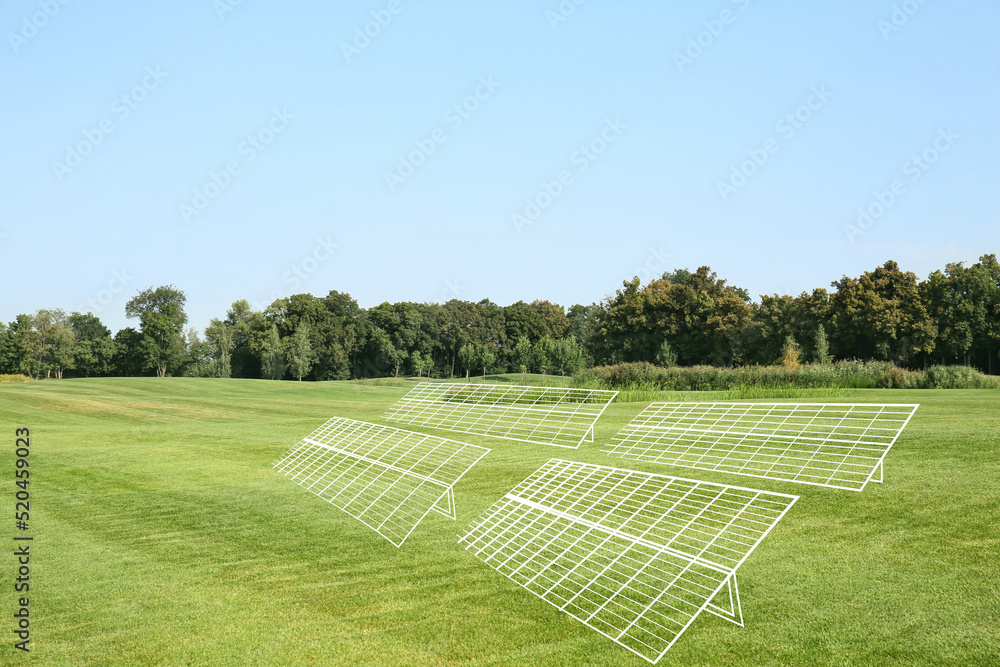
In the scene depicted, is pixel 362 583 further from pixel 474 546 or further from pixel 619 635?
pixel 619 635

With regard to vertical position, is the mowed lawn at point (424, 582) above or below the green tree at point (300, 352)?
below

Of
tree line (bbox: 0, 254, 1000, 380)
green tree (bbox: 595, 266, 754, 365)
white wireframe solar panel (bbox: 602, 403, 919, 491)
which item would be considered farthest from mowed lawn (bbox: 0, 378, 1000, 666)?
green tree (bbox: 595, 266, 754, 365)

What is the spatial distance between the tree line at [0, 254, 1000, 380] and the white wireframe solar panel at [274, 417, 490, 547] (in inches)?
921

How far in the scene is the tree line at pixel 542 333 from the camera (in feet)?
108

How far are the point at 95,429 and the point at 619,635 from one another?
14229 mm

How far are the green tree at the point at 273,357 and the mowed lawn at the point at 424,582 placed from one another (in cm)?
4047

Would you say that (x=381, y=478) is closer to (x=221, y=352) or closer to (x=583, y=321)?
(x=221, y=352)

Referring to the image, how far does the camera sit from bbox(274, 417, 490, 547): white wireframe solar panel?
5999 mm

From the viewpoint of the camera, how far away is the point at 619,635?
3.49 m

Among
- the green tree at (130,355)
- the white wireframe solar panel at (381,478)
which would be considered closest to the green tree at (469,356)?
the green tree at (130,355)

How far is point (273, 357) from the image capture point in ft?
158

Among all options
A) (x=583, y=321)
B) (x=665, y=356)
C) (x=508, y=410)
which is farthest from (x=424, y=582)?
(x=583, y=321)

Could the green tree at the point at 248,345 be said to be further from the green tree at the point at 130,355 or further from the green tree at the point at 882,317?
the green tree at the point at 882,317

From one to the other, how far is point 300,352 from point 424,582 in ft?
149
